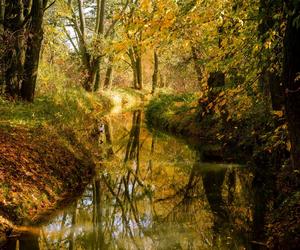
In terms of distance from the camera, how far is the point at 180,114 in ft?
74.8

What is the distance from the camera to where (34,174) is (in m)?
8.93

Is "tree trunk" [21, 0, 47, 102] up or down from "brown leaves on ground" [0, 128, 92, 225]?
up

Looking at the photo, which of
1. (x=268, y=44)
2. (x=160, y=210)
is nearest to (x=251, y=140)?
(x=160, y=210)

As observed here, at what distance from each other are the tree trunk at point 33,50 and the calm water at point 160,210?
3.46m

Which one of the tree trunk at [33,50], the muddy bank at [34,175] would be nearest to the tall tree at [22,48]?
the tree trunk at [33,50]

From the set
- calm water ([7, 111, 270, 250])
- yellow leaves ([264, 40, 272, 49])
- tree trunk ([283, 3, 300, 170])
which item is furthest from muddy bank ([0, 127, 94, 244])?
yellow leaves ([264, 40, 272, 49])

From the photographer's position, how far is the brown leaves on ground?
7.83 metres

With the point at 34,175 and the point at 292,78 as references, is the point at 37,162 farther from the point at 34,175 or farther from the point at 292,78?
the point at 292,78

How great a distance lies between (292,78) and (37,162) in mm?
6226

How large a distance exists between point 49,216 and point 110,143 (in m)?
10.3

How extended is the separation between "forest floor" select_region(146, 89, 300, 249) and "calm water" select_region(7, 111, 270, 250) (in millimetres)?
581

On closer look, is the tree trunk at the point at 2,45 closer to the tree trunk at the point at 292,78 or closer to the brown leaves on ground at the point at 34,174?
the brown leaves on ground at the point at 34,174

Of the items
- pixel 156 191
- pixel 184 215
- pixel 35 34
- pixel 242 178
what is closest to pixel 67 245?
pixel 184 215

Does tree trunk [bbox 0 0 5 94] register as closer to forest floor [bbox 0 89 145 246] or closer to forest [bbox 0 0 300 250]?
forest [bbox 0 0 300 250]
